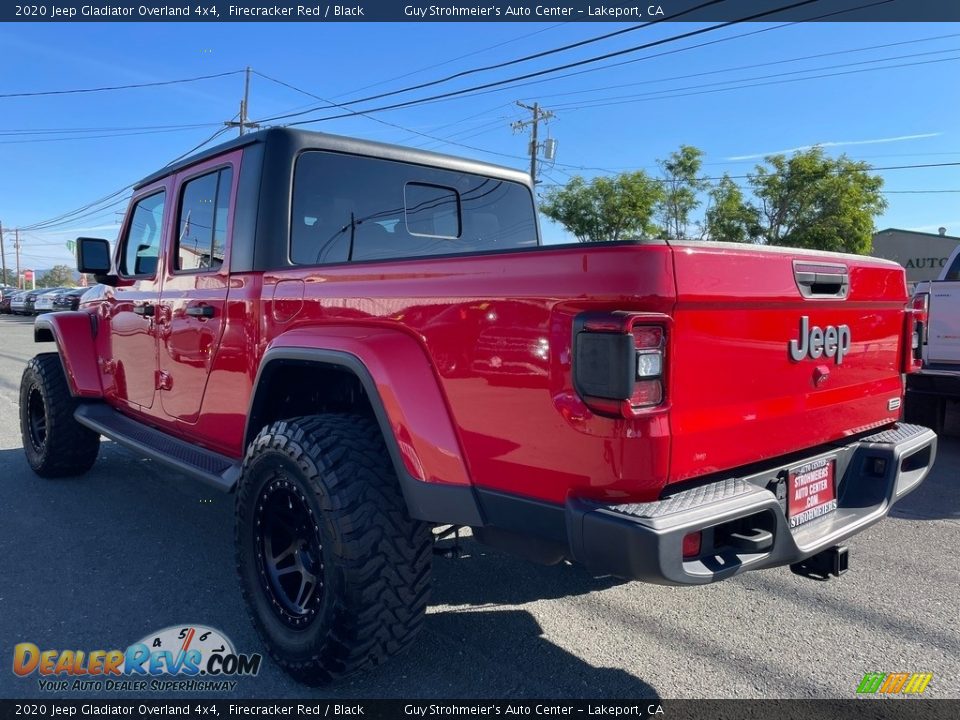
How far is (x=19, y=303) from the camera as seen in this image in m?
31.5

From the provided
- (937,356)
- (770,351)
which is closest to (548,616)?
(770,351)

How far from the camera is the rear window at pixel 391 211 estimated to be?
10.7 feet

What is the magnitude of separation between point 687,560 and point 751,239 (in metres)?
24.8

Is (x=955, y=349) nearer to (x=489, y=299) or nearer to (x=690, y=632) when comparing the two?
(x=690, y=632)

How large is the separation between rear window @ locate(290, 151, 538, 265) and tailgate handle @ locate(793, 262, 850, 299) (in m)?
1.27

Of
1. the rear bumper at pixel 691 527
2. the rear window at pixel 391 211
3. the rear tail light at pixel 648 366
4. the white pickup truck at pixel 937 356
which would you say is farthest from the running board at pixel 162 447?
the white pickup truck at pixel 937 356

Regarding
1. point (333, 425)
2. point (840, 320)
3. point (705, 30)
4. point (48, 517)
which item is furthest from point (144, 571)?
point (705, 30)

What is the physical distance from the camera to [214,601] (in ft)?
10.5

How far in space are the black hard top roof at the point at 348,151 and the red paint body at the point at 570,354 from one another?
697 mm

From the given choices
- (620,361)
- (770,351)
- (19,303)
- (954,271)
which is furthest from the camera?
(19,303)

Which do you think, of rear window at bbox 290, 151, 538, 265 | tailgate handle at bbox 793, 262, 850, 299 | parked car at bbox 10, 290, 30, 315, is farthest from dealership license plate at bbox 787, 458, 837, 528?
parked car at bbox 10, 290, 30, 315

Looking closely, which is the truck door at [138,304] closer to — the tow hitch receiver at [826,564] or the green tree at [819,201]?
the tow hitch receiver at [826,564]

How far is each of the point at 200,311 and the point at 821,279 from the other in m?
2.71

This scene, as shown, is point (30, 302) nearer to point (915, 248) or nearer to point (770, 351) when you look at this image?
point (770, 351)
